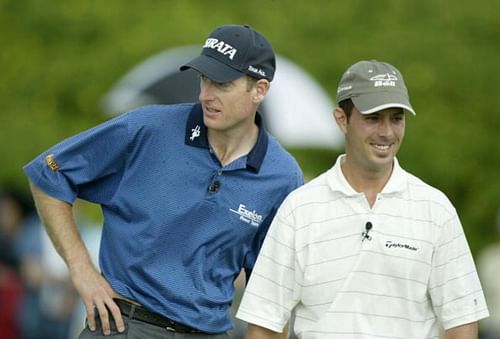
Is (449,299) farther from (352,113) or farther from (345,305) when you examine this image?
(352,113)

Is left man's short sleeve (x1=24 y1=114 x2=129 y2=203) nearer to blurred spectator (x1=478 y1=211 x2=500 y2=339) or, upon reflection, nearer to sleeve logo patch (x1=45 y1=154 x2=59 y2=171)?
sleeve logo patch (x1=45 y1=154 x2=59 y2=171)

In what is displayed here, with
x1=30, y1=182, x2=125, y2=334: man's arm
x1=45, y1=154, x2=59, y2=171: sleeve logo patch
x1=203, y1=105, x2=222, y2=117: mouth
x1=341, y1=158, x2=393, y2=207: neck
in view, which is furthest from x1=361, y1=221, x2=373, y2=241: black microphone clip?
x1=45, y1=154, x2=59, y2=171: sleeve logo patch

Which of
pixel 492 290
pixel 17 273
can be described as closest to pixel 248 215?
pixel 492 290

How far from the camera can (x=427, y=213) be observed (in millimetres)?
6957

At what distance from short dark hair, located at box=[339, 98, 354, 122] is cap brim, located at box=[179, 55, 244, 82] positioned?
0.60 metres

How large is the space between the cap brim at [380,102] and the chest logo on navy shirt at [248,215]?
85cm

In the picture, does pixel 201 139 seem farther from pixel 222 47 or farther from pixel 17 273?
pixel 17 273

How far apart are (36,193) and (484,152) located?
8619 mm

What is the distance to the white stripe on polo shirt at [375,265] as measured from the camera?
6.87m

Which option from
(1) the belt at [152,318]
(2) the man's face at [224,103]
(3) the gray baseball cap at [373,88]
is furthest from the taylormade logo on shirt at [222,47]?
(1) the belt at [152,318]

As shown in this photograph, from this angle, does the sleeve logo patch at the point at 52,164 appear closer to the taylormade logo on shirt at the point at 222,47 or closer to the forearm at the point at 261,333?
the taylormade logo on shirt at the point at 222,47

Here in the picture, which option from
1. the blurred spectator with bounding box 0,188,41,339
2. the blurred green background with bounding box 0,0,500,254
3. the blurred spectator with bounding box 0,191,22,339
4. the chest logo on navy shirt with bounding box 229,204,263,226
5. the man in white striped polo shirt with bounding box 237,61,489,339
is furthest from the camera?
the blurred green background with bounding box 0,0,500,254

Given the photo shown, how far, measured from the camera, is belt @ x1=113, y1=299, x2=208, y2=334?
7438 millimetres

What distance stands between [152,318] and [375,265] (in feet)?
3.84
